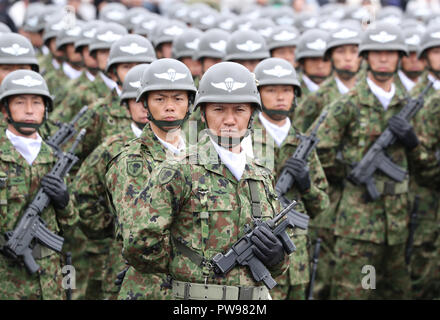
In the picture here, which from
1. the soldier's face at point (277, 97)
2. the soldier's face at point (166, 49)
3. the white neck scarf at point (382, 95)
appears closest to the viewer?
the soldier's face at point (277, 97)

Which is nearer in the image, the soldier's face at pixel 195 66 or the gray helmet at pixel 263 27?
the soldier's face at pixel 195 66

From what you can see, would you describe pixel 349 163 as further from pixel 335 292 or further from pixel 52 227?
pixel 52 227

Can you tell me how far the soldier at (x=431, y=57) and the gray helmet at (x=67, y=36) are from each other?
196 inches

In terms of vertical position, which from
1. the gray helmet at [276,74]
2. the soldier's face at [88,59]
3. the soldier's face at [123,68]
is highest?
the soldier's face at [88,59]

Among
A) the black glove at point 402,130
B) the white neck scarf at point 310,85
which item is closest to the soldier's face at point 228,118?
the black glove at point 402,130

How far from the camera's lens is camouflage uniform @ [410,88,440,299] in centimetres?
1006

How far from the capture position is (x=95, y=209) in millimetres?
7836

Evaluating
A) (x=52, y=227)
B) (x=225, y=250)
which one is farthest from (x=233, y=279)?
(x=52, y=227)

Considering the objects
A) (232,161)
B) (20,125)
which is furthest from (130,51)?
(232,161)

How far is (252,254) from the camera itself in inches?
214

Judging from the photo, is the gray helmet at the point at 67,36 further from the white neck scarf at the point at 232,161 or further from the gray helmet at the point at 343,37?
the white neck scarf at the point at 232,161

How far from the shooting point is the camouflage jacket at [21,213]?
7.20m

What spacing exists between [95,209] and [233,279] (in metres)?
2.72

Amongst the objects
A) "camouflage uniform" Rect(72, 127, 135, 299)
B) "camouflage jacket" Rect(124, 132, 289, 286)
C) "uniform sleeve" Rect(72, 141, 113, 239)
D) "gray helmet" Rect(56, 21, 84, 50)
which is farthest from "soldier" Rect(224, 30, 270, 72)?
"camouflage jacket" Rect(124, 132, 289, 286)
